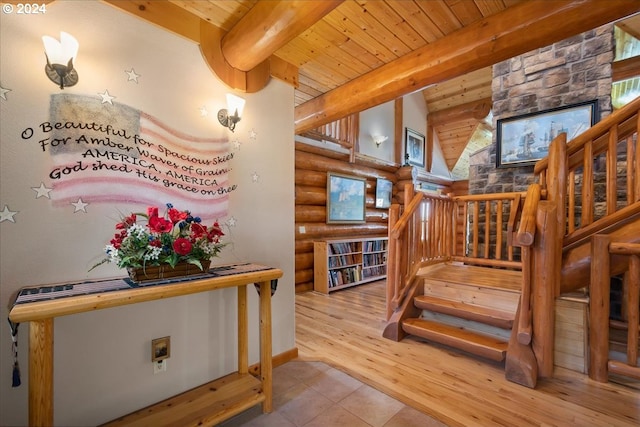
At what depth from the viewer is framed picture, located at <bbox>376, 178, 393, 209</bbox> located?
6316 millimetres

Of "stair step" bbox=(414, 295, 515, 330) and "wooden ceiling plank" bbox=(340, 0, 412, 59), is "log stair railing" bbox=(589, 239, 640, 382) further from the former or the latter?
"wooden ceiling plank" bbox=(340, 0, 412, 59)

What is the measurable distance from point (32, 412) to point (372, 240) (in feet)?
16.1

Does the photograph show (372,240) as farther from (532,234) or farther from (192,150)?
(192,150)

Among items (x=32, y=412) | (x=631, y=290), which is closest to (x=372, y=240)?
(x=631, y=290)

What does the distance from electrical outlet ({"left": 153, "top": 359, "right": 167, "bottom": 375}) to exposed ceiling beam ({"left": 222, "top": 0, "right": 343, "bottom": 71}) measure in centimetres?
210

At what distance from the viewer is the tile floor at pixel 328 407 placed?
172 cm

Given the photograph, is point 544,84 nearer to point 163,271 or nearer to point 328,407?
point 328,407

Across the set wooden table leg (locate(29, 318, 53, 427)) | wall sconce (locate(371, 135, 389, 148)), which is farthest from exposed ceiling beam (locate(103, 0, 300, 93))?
wall sconce (locate(371, 135, 389, 148))

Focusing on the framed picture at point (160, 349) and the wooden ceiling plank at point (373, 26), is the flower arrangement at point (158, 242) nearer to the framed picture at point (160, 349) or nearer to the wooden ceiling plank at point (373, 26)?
the framed picture at point (160, 349)

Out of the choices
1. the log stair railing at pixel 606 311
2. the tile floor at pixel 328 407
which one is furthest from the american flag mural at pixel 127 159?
the log stair railing at pixel 606 311

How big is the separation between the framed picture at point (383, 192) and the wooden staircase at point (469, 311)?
3.23 metres

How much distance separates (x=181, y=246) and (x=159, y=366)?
35.4 inches

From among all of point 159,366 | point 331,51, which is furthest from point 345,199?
point 159,366

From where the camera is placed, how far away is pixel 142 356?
5.58 feet
